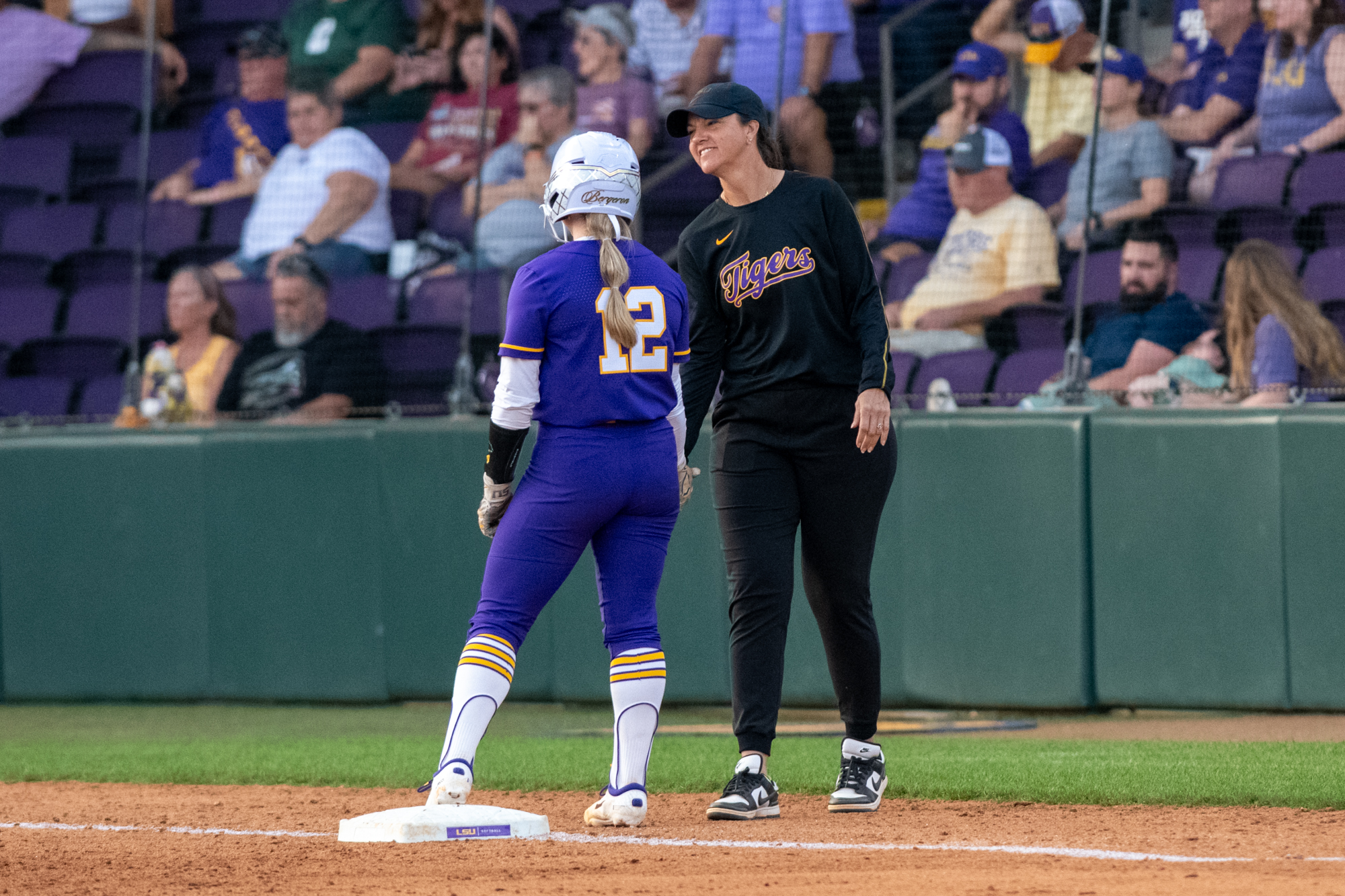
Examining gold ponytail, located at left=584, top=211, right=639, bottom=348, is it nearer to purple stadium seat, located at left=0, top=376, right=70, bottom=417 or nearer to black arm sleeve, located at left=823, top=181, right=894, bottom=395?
black arm sleeve, located at left=823, top=181, right=894, bottom=395

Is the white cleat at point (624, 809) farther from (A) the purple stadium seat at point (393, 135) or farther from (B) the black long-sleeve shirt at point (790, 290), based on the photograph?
(A) the purple stadium seat at point (393, 135)

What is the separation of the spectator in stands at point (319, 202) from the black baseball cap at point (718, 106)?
5.03 meters

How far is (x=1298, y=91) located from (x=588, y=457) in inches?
193

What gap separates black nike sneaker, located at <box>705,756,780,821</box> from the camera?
4250mm

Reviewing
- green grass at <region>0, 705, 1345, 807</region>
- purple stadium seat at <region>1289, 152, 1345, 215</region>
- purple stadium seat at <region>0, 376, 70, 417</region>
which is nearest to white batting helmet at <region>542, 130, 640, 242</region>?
green grass at <region>0, 705, 1345, 807</region>

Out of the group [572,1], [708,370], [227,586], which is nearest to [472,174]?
[572,1]

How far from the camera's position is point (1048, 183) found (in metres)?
7.88

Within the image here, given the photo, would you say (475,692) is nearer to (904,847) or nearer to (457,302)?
(904,847)

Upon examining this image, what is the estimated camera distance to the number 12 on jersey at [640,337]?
401 cm

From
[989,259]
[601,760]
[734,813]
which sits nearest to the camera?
[734,813]

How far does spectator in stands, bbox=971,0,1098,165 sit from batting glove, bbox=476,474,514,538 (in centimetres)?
461

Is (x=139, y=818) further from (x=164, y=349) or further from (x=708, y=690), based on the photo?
(x=164, y=349)

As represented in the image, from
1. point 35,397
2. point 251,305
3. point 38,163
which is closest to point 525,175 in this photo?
point 251,305

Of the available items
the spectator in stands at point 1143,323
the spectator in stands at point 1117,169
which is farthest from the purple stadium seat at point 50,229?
the spectator in stands at point 1143,323
